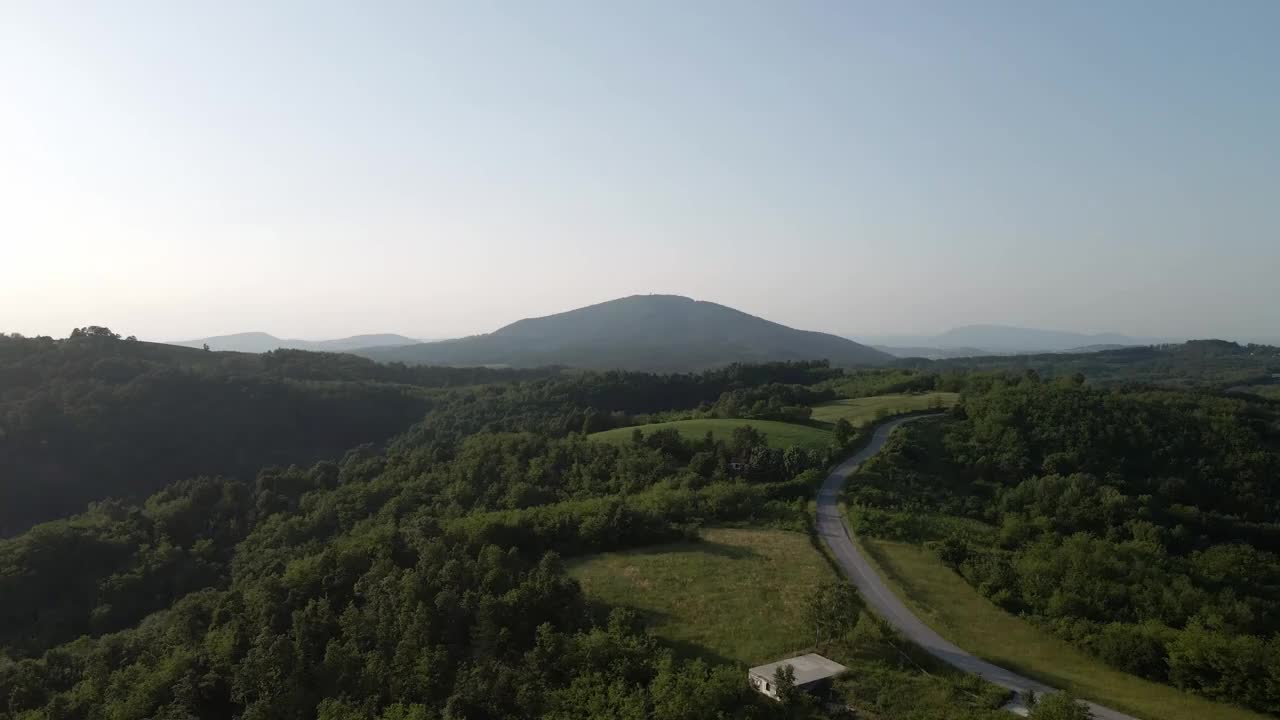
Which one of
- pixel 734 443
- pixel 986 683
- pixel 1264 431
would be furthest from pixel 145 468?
pixel 1264 431

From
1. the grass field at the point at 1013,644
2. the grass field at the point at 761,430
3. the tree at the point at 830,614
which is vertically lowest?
the grass field at the point at 1013,644

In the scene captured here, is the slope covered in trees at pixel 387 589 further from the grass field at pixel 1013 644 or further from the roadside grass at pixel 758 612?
the grass field at pixel 1013 644

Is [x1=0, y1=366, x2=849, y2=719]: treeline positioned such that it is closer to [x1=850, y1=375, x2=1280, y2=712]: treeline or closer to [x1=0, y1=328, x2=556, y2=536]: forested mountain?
[x1=850, y1=375, x2=1280, y2=712]: treeline

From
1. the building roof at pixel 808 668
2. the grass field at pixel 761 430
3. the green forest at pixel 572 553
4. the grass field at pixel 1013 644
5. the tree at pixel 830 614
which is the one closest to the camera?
the grass field at pixel 1013 644

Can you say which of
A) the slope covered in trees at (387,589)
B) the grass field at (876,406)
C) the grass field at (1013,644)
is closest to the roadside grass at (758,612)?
the slope covered in trees at (387,589)

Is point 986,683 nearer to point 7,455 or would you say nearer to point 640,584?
point 640,584

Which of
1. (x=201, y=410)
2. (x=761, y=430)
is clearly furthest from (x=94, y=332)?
(x=761, y=430)

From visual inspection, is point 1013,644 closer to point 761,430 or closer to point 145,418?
point 761,430

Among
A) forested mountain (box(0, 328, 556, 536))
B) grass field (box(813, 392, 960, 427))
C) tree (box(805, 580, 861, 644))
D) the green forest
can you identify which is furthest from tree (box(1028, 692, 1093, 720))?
forested mountain (box(0, 328, 556, 536))
